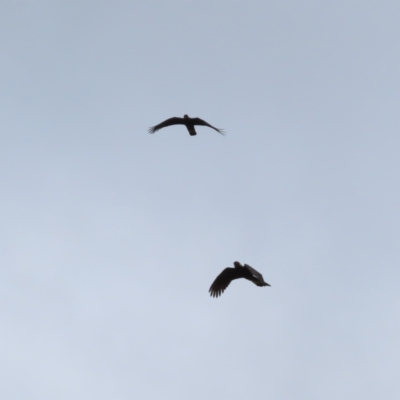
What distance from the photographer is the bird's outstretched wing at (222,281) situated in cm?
2059

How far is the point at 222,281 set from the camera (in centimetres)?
2084

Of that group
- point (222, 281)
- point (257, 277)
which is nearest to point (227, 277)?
point (222, 281)

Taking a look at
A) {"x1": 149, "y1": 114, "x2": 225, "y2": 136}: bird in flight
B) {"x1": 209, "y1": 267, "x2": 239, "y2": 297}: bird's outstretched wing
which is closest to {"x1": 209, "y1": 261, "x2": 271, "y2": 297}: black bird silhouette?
{"x1": 209, "y1": 267, "x2": 239, "y2": 297}: bird's outstretched wing

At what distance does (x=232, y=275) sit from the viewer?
68.2 feet

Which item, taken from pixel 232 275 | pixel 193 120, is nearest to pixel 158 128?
pixel 193 120

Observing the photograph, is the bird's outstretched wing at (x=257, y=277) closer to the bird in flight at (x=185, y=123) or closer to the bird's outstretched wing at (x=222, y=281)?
the bird's outstretched wing at (x=222, y=281)

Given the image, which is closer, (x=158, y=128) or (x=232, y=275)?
(x=232, y=275)

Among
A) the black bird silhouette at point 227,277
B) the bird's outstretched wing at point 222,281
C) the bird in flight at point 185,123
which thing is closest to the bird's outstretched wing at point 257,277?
the black bird silhouette at point 227,277

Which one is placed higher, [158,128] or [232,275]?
[158,128]

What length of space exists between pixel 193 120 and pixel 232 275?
264 inches

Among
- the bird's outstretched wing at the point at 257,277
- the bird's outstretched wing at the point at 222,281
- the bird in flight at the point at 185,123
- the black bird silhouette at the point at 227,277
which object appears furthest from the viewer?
the bird in flight at the point at 185,123

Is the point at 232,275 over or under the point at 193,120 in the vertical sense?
under

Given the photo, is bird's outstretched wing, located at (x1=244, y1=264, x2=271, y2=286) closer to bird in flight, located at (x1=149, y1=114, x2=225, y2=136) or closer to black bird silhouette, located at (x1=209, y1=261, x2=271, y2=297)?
black bird silhouette, located at (x1=209, y1=261, x2=271, y2=297)

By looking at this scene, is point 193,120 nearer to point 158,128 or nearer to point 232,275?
point 158,128
